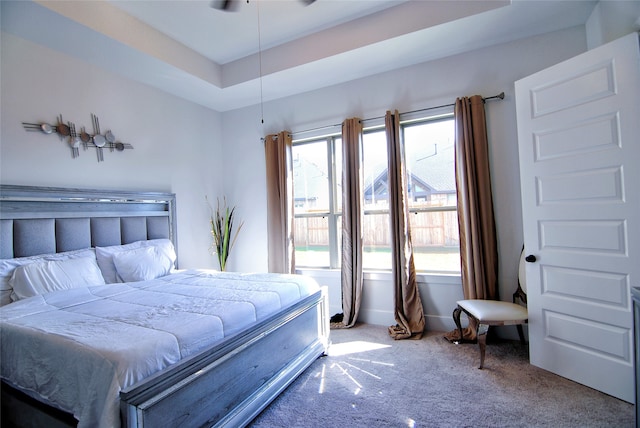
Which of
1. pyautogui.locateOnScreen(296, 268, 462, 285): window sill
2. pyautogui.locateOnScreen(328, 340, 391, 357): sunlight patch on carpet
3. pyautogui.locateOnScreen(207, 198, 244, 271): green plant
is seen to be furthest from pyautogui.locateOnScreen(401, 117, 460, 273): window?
pyautogui.locateOnScreen(207, 198, 244, 271): green plant

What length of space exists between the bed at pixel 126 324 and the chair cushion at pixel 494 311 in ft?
4.26

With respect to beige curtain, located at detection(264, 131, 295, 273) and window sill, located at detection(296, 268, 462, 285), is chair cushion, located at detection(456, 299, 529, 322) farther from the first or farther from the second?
beige curtain, located at detection(264, 131, 295, 273)

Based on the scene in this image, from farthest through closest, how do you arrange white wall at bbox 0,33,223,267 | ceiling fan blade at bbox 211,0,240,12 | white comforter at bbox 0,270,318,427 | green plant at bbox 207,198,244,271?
1. green plant at bbox 207,198,244,271
2. white wall at bbox 0,33,223,267
3. ceiling fan blade at bbox 211,0,240,12
4. white comforter at bbox 0,270,318,427

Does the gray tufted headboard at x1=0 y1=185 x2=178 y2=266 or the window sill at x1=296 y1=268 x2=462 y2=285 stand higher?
the gray tufted headboard at x1=0 y1=185 x2=178 y2=266

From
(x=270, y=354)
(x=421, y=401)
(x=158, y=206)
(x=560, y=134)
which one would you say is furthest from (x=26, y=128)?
(x=560, y=134)

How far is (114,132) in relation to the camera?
3.25m

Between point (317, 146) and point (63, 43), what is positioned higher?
point (63, 43)

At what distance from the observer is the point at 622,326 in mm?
1976

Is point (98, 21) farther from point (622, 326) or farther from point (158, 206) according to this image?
point (622, 326)

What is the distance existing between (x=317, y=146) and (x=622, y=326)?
331 cm

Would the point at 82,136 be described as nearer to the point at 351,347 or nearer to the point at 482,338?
the point at 351,347

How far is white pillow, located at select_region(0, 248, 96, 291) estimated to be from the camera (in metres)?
Result: 2.22

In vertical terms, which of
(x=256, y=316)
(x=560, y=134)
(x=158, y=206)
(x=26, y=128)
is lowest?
(x=256, y=316)

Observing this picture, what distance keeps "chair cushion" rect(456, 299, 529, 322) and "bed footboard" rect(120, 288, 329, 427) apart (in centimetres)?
136
